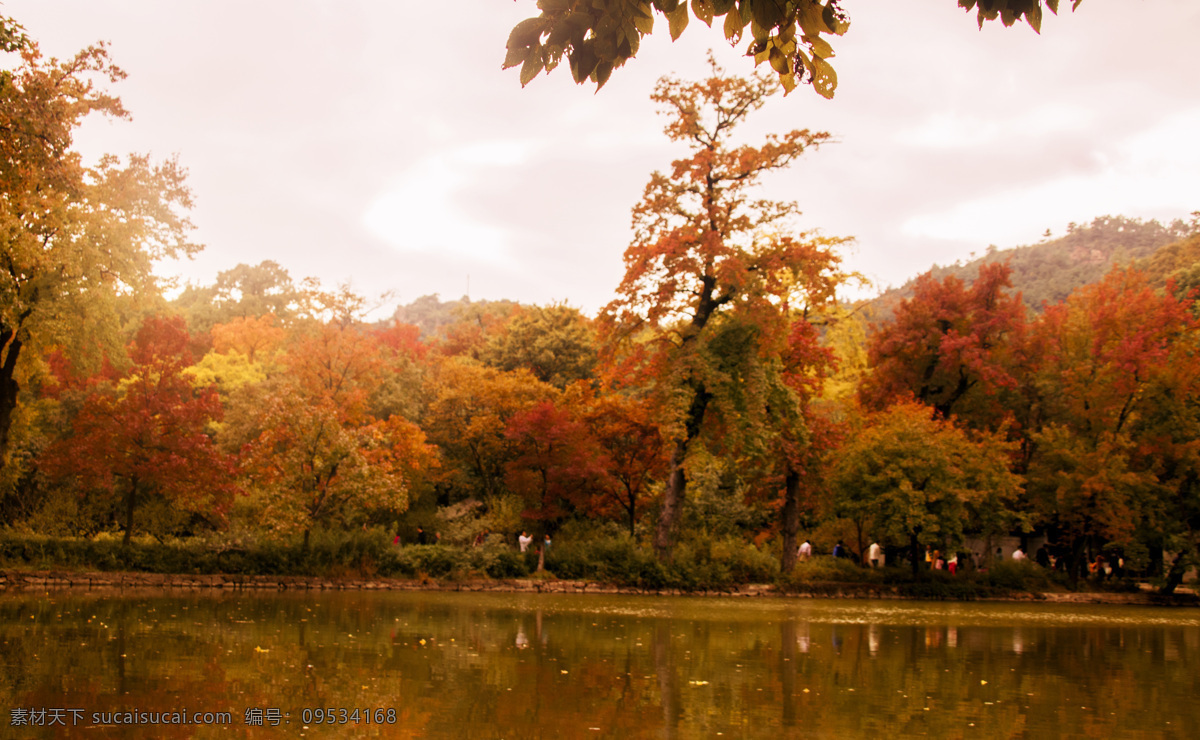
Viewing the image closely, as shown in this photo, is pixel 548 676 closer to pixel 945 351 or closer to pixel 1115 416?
pixel 945 351

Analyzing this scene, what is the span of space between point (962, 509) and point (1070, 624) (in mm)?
7819

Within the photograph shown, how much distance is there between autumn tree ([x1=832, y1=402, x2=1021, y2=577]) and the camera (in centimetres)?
2611

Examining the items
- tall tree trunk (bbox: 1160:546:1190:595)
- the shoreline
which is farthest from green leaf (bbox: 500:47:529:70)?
tall tree trunk (bbox: 1160:546:1190:595)

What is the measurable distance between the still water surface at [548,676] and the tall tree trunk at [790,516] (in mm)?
12062

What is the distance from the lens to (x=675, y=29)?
3354mm

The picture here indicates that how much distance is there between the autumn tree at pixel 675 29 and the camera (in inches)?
125

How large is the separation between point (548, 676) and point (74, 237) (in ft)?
62.1

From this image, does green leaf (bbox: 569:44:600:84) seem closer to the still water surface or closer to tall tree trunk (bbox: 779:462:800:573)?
the still water surface

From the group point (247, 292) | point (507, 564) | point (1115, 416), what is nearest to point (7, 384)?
point (507, 564)

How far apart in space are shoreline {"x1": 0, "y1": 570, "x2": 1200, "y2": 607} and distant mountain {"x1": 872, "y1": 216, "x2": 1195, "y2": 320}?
2860 inches

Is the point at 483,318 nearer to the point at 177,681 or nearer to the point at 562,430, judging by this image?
the point at 562,430

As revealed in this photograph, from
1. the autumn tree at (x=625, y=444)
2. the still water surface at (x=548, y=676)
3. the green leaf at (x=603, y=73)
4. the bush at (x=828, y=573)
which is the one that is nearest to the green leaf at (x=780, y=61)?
the green leaf at (x=603, y=73)

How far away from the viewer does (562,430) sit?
27125 mm

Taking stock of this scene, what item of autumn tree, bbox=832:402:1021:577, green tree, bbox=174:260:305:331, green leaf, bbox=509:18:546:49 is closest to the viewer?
green leaf, bbox=509:18:546:49
